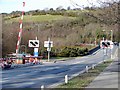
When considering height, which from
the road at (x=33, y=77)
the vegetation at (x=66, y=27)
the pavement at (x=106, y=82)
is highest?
the vegetation at (x=66, y=27)

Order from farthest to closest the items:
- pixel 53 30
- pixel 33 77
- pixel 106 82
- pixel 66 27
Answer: pixel 66 27 → pixel 53 30 → pixel 33 77 → pixel 106 82

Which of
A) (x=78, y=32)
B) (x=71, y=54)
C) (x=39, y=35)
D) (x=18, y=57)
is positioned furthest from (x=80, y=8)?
(x=78, y=32)

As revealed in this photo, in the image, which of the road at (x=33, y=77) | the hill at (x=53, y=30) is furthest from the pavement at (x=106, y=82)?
the hill at (x=53, y=30)

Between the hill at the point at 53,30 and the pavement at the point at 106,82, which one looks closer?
the pavement at the point at 106,82

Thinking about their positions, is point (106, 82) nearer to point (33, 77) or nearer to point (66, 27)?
point (33, 77)

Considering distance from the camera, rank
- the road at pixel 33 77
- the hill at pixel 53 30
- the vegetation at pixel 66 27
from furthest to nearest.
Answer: the hill at pixel 53 30 < the road at pixel 33 77 < the vegetation at pixel 66 27

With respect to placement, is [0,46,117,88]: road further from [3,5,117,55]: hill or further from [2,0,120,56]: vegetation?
[3,5,117,55]: hill

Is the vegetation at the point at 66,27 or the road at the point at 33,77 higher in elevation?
the vegetation at the point at 66,27

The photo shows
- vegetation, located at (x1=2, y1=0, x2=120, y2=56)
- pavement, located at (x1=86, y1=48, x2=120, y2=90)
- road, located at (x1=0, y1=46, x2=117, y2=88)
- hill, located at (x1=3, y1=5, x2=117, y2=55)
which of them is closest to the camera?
vegetation, located at (x1=2, y1=0, x2=120, y2=56)

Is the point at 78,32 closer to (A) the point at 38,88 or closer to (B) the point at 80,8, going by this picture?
(A) the point at 38,88

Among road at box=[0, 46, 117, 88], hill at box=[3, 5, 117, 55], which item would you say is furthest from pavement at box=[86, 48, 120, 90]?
hill at box=[3, 5, 117, 55]

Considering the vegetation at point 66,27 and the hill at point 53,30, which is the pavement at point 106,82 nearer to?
the vegetation at point 66,27

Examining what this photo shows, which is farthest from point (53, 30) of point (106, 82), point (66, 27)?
point (106, 82)

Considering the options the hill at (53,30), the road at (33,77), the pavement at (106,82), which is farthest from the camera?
the hill at (53,30)
